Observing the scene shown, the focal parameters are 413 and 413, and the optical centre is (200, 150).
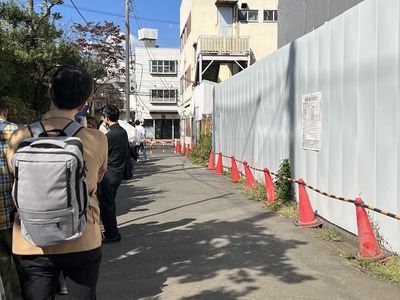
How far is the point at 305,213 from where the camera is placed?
6.70 meters

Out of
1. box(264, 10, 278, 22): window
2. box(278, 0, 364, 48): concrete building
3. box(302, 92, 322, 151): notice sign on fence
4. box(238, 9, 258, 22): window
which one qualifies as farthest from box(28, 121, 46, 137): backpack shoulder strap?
box(264, 10, 278, 22): window

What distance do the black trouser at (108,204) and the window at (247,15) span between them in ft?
78.7

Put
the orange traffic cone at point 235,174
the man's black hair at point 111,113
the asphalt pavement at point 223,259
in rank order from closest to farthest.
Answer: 1. the asphalt pavement at point 223,259
2. the man's black hair at point 111,113
3. the orange traffic cone at point 235,174

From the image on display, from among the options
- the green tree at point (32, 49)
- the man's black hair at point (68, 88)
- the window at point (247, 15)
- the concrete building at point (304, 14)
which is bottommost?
the man's black hair at point (68, 88)

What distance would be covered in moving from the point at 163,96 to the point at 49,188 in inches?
1928

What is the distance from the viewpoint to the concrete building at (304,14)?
11.7 metres

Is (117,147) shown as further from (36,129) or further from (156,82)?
(156,82)

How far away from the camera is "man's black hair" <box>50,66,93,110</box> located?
2322mm

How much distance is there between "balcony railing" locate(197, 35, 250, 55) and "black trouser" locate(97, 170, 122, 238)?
1949 centimetres

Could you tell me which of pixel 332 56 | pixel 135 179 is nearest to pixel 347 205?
pixel 332 56

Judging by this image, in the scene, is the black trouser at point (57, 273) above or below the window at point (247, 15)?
below

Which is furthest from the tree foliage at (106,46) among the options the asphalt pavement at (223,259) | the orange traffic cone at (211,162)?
the asphalt pavement at (223,259)

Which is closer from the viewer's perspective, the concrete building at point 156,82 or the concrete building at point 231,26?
the concrete building at point 231,26

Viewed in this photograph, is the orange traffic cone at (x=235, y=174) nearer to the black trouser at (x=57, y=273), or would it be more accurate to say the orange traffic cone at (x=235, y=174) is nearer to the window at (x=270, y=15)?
the black trouser at (x=57, y=273)
